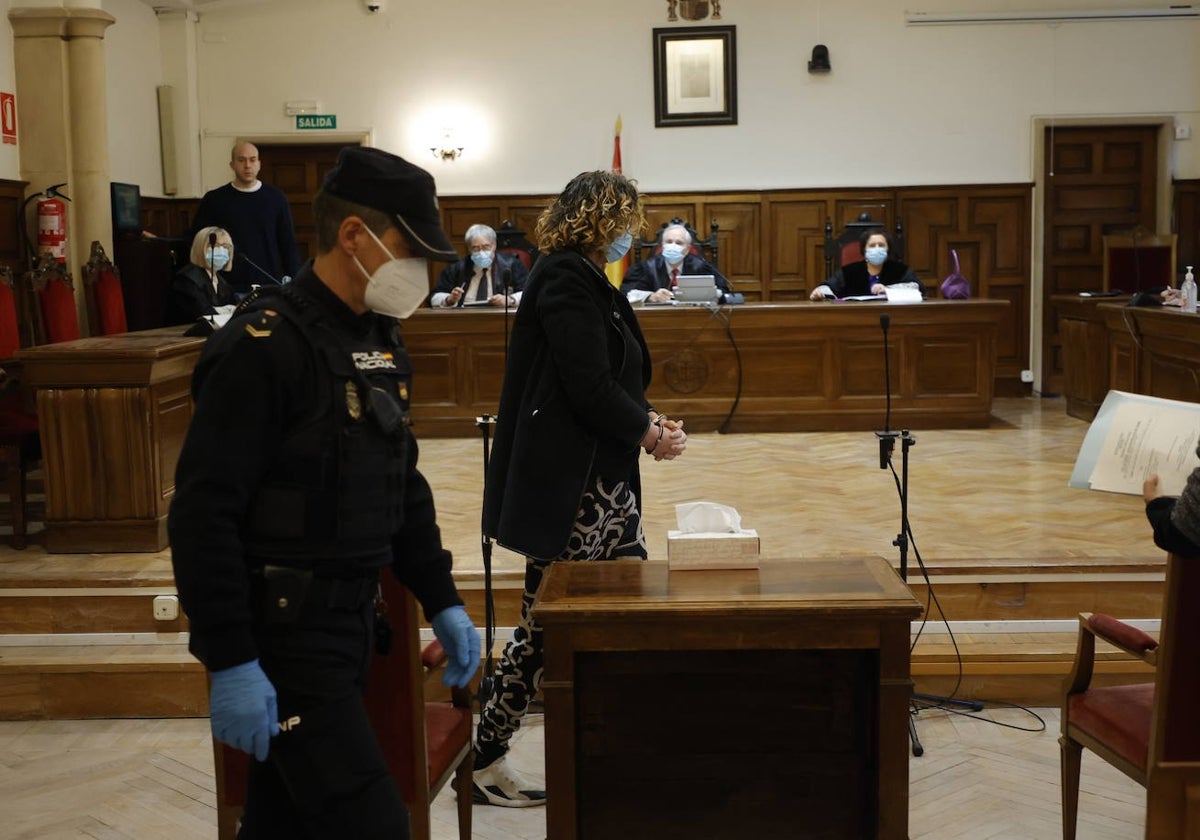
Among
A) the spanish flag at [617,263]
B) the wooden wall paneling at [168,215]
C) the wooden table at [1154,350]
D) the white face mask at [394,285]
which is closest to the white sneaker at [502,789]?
the white face mask at [394,285]

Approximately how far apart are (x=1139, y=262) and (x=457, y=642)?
814cm

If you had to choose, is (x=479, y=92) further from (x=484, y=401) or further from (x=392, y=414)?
(x=392, y=414)

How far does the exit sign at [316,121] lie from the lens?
1016 centimetres

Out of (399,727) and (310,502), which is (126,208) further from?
(310,502)

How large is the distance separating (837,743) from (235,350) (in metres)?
1.45

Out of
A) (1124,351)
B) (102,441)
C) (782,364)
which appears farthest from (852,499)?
(102,441)

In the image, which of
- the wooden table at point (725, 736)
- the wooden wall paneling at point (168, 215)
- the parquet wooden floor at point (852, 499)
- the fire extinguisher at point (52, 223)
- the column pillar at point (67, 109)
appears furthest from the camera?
the wooden wall paneling at point (168, 215)

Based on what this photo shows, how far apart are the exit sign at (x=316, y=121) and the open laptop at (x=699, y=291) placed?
379cm

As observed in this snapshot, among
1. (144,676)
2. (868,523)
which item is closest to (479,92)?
(868,523)

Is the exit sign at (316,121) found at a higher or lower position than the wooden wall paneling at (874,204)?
higher

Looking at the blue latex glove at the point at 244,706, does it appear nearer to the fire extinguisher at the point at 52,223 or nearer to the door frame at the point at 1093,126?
the fire extinguisher at the point at 52,223

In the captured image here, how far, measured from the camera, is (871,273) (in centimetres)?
837

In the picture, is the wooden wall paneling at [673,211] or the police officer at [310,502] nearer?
the police officer at [310,502]

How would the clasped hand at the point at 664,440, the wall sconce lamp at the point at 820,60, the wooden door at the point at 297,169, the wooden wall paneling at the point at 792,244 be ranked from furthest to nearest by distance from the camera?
1. the wooden door at the point at 297,169
2. the wooden wall paneling at the point at 792,244
3. the wall sconce lamp at the point at 820,60
4. the clasped hand at the point at 664,440
